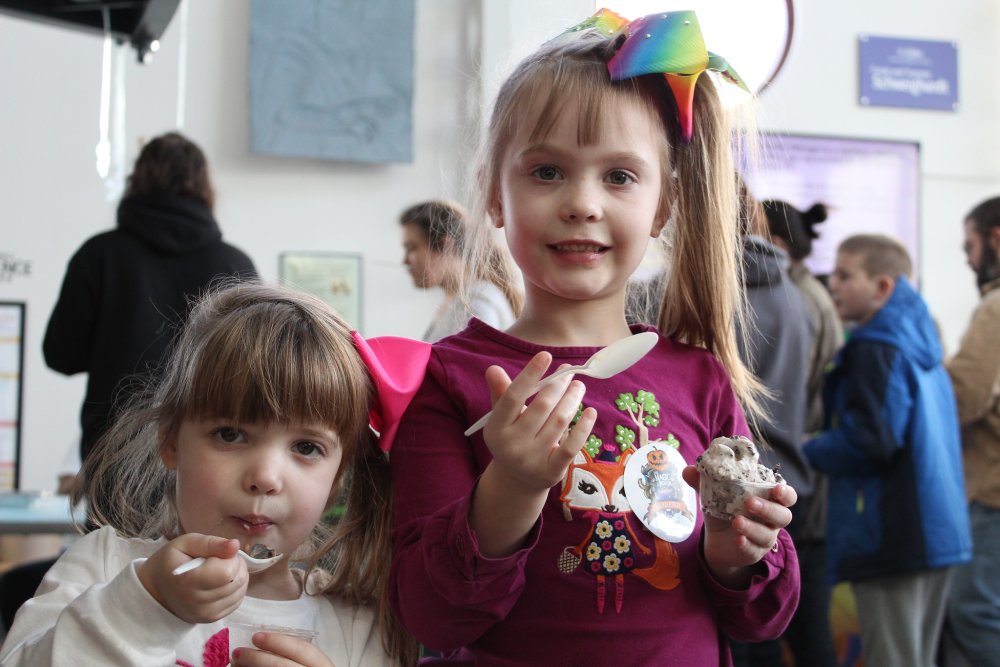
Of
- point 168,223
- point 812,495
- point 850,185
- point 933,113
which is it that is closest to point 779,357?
point 812,495

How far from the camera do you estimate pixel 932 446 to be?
2.54m

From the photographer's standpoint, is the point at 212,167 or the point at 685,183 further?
the point at 212,167

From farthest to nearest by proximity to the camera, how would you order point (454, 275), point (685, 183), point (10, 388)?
point (10, 388)
point (454, 275)
point (685, 183)

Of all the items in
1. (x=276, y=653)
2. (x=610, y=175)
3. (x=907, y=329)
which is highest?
(x=610, y=175)

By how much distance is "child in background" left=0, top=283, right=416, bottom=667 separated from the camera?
2.60 feet

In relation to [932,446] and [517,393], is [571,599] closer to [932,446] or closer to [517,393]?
[517,393]

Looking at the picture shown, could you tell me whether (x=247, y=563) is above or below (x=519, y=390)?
below

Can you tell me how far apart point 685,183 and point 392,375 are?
38 centimetres

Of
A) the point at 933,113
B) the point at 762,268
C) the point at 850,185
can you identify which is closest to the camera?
the point at 762,268

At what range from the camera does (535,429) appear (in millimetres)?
750

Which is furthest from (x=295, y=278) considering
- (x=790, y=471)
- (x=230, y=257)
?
(x=790, y=471)

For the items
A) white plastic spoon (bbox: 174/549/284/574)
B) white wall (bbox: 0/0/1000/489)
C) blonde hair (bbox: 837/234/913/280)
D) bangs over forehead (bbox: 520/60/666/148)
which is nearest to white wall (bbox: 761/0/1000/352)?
white wall (bbox: 0/0/1000/489)

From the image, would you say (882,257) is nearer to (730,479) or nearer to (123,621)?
(730,479)

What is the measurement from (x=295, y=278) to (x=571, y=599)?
10.9ft
